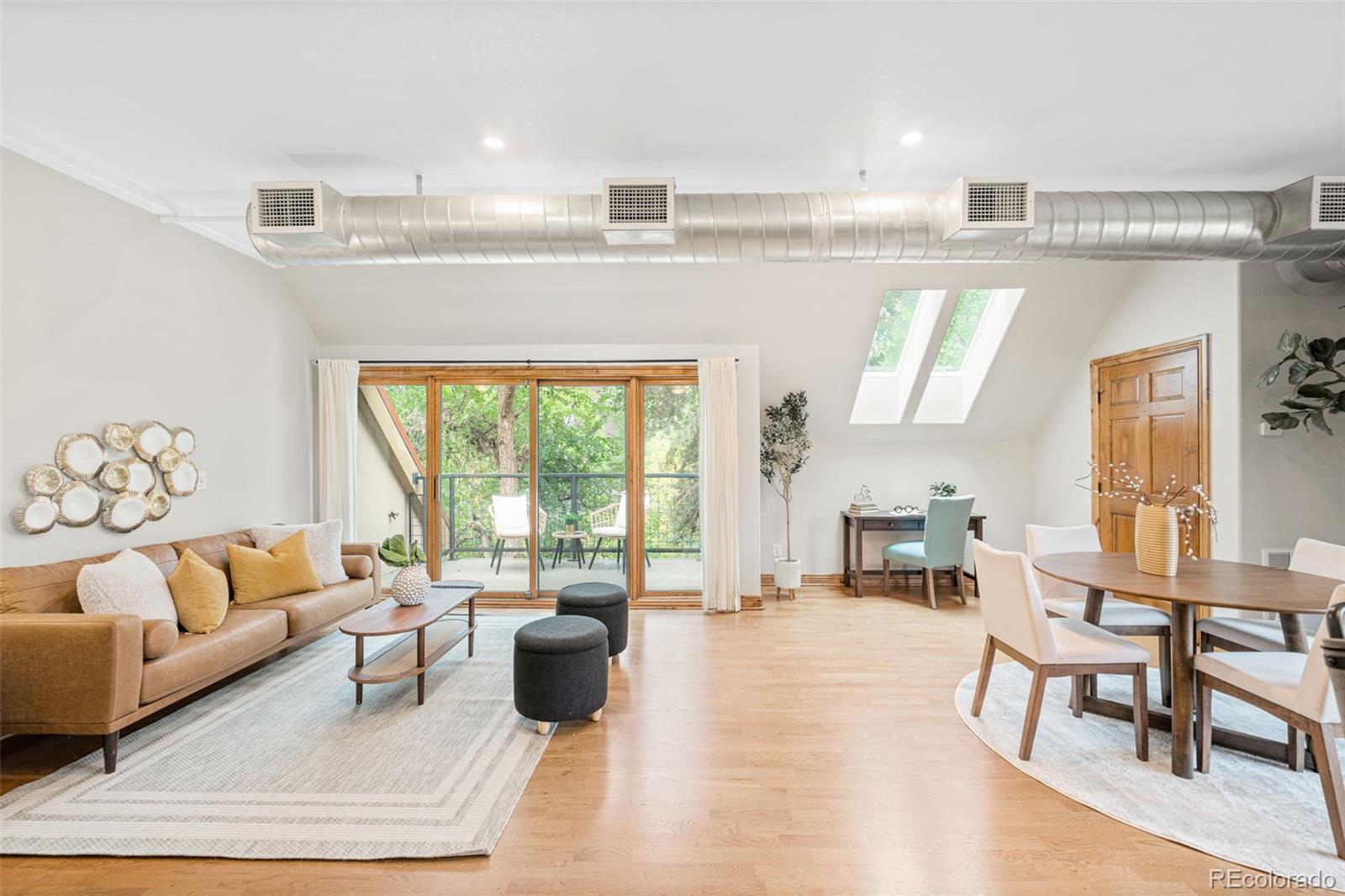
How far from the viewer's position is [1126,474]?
4855 mm

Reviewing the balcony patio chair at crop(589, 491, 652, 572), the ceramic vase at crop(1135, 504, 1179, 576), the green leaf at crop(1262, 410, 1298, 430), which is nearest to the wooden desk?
the balcony patio chair at crop(589, 491, 652, 572)

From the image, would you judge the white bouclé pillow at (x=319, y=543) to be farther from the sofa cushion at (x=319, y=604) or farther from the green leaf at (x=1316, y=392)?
the green leaf at (x=1316, y=392)

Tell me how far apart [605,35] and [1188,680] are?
361 cm

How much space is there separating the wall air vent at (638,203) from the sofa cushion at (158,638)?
2.95m

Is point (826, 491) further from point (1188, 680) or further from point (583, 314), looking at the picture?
point (1188, 680)

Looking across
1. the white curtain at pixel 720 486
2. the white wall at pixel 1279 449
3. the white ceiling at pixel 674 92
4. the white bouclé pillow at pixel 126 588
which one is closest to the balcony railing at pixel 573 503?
the white curtain at pixel 720 486

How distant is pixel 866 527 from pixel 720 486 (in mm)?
1628

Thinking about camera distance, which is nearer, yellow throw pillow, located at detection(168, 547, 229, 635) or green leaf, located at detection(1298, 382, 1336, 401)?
yellow throw pillow, located at detection(168, 547, 229, 635)

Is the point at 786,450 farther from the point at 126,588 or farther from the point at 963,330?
the point at 126,588

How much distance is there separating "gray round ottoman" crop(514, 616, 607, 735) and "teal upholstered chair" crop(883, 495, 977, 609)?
11.4 feet

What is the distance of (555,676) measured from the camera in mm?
2855

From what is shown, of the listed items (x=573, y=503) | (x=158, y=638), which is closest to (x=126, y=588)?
(x=158, y=638)

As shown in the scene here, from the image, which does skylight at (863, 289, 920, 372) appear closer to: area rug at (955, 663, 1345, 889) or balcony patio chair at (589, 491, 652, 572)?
balcony patio chair at (589, 491, 652, 572)

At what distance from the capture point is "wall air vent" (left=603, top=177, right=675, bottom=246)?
2906mm
